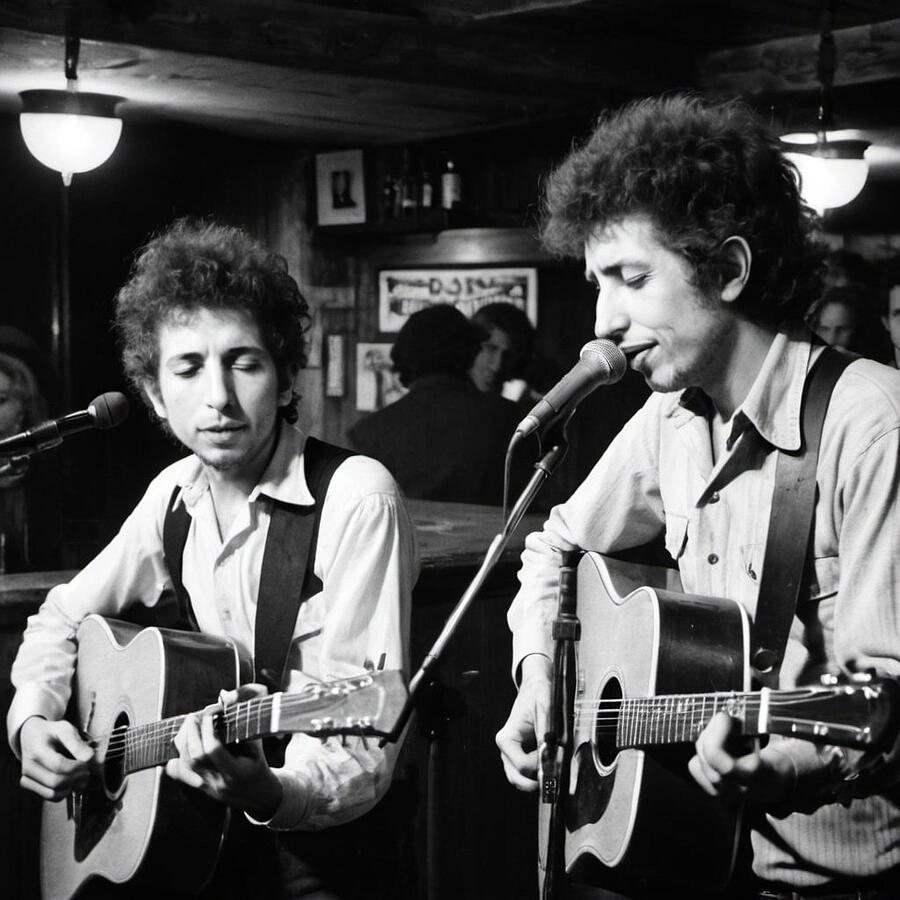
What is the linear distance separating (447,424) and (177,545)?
3.29 m

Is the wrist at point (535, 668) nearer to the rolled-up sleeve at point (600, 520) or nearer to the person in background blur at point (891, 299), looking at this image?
the rolled-up sleeve at point (600, 520)

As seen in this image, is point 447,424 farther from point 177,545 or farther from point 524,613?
point 524,613

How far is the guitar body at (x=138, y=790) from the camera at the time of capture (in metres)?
2.61

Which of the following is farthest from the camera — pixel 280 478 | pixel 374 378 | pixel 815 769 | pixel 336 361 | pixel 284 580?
pixel 336 361

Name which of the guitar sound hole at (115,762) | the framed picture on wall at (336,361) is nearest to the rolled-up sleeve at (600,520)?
the guitar sound hole at (115,762)

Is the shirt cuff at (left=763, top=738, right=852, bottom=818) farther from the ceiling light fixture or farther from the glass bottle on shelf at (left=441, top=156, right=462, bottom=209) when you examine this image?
the glass bottle on shelf at (left=441, top=156, right=462, bottom=209)

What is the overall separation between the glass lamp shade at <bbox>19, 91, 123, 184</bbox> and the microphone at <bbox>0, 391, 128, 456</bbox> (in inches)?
125

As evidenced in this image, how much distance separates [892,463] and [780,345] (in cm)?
32

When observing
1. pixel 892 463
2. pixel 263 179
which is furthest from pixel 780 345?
pixel 263 179

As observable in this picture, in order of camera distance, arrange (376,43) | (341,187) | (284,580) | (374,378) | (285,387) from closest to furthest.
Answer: (284,580) < (285,387) < (376,43) < (341,187) < (374,378)

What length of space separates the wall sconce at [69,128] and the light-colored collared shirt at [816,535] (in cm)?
367

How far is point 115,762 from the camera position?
2850 millimetres

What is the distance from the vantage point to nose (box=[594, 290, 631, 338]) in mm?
2223

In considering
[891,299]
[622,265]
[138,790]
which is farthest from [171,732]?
[891,299]
